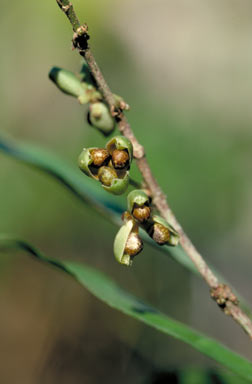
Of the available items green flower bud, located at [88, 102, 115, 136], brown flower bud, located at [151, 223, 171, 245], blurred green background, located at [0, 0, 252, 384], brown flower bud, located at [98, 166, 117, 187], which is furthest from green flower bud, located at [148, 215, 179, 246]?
blurred green background, located at [0, 0, 252, 384]

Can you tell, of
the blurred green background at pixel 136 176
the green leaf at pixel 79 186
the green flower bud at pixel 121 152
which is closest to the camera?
the green flower bud at pixel 121 152

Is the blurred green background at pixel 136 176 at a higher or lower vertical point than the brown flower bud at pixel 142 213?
higher

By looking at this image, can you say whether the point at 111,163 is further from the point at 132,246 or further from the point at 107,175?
the point at 132,246

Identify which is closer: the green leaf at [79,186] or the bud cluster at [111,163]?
the bud cluster at [111,163]

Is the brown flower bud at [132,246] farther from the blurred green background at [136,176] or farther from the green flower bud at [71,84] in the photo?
the blurred green background at [136,176]

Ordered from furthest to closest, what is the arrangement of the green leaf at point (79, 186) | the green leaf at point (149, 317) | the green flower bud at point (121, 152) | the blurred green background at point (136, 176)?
the blurred green background at point (136, 176) < the green leaf at point (79, 186) < the green leaf at point (149, 317) < the green flower bud at point (121, 152)

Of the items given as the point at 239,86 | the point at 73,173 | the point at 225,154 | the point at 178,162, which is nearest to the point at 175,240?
the point at 73,173

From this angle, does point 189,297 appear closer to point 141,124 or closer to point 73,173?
point 141,124

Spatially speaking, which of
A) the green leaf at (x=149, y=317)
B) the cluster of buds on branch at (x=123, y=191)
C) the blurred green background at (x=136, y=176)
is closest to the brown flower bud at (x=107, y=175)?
the cluster of buds on branch at (x=123, y=191)
